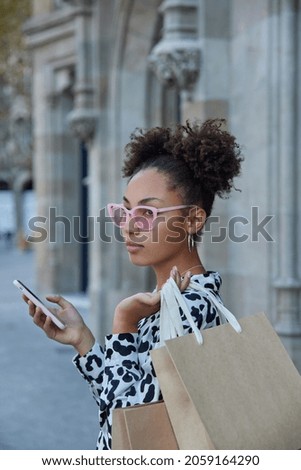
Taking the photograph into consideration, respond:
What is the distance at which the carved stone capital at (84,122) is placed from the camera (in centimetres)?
916

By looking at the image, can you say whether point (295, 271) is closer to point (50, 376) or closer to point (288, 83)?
point (288, 83)

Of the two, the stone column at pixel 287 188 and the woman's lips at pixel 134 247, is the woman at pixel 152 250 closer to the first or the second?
the woman's lips at pixel 134 247

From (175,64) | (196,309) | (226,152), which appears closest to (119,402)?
(196,309)

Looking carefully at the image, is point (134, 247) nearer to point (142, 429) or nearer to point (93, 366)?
point (93, 366)

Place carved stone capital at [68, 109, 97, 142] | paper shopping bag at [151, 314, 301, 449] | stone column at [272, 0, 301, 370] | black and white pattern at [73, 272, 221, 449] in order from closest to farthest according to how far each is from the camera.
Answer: paper shopping bag at [151, 314, 301, 449] < black and white pattern at [73, 272, 221, 449] < stone column at [272, 0, 301, 370] < carved stone capital at [68, 109, 97, 142]

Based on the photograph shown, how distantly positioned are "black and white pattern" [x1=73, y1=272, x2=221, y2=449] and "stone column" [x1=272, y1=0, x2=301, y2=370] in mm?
3380

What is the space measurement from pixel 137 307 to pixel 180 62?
14.1 feet

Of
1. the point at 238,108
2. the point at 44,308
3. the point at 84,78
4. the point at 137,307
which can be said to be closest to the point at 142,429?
the point at 137,307

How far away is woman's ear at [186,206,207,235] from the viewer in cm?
207

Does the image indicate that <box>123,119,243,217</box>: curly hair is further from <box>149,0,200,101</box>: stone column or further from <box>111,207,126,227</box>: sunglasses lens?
<box>149,0,200,101</box>: stone column

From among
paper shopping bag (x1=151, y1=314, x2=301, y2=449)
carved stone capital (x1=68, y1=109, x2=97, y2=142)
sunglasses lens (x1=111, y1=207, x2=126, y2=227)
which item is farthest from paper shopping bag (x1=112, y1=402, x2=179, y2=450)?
carved stone capital (x1=68, y1=109, x2=97, y2=142)

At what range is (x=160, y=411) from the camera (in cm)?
171

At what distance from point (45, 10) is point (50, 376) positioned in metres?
7.59

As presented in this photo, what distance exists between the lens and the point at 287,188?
17.4 feet
